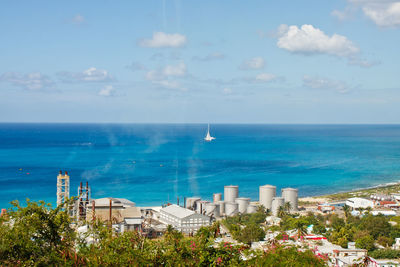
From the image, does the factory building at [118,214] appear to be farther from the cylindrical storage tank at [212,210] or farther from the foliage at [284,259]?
the foliage at [284,259]

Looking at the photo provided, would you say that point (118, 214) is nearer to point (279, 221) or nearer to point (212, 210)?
point (212, 210)

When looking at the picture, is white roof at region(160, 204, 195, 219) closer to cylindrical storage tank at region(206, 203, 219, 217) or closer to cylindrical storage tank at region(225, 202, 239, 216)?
cylindrical storage tank at region(206, 203, 219, 217)

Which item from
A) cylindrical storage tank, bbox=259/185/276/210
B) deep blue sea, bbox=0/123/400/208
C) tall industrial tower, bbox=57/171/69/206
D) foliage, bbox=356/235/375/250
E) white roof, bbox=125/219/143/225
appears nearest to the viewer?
foliage, bbox=356/235/375/250

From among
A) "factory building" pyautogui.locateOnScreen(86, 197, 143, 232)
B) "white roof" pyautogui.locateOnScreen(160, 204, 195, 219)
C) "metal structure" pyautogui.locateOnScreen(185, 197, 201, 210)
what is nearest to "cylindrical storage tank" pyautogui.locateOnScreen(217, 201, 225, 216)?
"metal structure" pyautogui.locateOnScreen(185, 197, 201, 210)

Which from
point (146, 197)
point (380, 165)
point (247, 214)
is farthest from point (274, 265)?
point (380, 165)

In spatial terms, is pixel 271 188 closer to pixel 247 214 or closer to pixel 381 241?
pixel 247 214

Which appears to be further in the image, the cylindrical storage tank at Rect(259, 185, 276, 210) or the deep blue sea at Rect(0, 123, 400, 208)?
the deep blue sea at Rect(0, 123, 400, 208)
